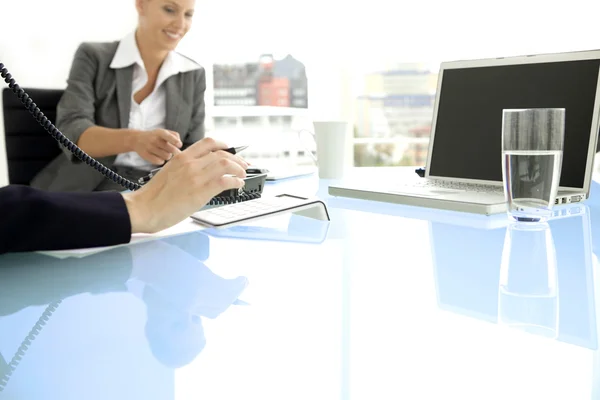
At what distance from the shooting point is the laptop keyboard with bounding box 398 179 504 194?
120 cm

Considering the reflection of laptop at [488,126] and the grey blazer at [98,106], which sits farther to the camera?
the grey blazer at [98,106]

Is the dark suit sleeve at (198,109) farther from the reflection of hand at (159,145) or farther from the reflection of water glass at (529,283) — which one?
the reflection of water glass at (529,283)

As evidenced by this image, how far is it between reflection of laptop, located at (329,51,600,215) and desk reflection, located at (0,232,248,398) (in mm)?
485

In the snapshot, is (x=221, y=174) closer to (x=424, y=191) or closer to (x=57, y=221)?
(x=57, y=221)

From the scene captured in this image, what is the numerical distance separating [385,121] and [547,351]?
5232 mm

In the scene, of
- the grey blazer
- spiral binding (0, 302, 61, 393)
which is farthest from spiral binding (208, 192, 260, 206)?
the grey blazer

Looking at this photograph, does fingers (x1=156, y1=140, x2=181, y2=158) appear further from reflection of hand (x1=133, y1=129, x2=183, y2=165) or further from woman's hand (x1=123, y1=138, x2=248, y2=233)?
woman's hand (x1=123, y1=138, x2=248, y2=233)

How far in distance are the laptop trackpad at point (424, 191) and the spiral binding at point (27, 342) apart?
0.74 m

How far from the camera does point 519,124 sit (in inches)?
36.7

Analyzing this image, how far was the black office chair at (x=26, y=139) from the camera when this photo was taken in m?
1.99

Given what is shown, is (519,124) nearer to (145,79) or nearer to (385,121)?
(145,79)

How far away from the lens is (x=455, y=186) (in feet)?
4.12

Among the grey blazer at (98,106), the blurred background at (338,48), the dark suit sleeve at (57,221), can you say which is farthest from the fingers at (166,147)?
the blurred background at (338,48)

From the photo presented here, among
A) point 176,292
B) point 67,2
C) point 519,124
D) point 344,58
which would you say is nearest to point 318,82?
point 344,58
